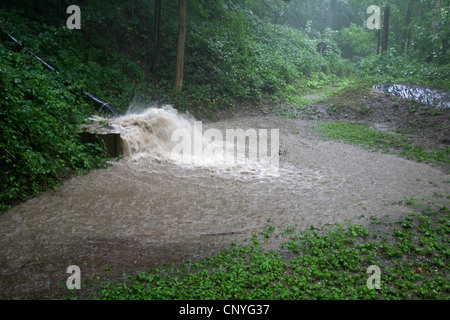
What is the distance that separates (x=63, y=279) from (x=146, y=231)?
53.4 inches

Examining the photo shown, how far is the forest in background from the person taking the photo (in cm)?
576

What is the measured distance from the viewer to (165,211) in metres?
5.16

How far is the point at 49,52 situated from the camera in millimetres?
9852

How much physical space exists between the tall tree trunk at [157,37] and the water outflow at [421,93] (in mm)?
11244

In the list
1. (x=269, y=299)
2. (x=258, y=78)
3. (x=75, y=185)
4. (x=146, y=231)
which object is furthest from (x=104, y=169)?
(x=258, y=78)

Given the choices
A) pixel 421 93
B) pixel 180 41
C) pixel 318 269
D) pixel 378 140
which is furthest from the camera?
pixel 421 93

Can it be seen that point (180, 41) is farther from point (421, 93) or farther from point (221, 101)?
point (421, 93)

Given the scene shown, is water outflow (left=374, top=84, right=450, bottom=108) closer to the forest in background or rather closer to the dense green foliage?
the forest in background

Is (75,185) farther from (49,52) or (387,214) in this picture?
(49,52)

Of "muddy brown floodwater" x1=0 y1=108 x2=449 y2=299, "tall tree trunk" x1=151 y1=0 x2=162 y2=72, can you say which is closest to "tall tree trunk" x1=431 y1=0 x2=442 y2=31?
"muddy brown floodwater" x1=0 y1=108 x2=449 y2=299

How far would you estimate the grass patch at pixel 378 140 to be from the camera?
29.0ft

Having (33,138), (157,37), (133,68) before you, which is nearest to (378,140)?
(157,37)

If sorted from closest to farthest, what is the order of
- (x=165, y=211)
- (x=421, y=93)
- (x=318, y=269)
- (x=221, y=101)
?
(x=318, y=269) → (x=165, y=211) → (x=221, y=101) → (x=421, y=93)

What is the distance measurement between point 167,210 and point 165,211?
0.16 ft
